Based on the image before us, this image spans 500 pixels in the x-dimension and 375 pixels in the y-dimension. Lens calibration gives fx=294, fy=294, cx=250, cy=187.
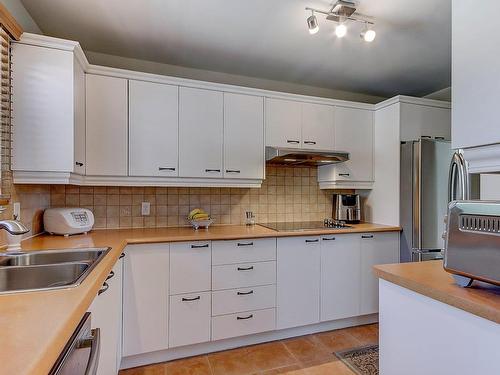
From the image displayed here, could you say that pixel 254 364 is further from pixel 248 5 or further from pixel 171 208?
pixel 248 5

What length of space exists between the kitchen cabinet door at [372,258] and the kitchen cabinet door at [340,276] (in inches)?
2.2

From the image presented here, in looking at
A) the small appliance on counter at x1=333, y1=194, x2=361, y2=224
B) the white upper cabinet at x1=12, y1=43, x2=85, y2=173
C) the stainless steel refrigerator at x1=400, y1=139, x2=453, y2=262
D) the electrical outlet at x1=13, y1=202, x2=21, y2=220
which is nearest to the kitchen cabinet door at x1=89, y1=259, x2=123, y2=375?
the electrical outlet at x1=13, y1=202, x2=21, y2=220

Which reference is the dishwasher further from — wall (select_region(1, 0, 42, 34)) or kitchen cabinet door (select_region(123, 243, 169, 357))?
wall (select_region(1, 0, 42, 34))

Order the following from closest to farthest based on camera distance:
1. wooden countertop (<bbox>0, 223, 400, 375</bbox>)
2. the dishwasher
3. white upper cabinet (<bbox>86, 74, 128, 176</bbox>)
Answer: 1. wooden countertop (<bbox>0, 223, 400, 375</bbox>)
2. the dishwasher
3. white upper cabinet (<bbox>86, 74, 128, 176</bbox>)

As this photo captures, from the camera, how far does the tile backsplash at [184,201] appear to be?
2.26m

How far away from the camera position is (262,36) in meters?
2.18

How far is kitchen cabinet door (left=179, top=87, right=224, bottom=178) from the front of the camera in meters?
2.37

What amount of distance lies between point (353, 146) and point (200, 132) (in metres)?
1.52

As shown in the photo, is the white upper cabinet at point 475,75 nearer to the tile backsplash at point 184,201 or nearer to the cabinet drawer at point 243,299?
the cabinet drawer at point 243,299

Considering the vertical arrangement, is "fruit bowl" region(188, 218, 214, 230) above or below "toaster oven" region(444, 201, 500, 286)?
below

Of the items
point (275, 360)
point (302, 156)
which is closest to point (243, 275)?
point (275, 360)

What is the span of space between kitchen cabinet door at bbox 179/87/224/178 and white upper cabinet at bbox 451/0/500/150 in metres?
1.73

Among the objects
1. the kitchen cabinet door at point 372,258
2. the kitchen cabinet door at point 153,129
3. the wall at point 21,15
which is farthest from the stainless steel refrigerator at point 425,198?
the wall at point 21,15

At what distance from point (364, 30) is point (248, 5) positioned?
2.74ft
